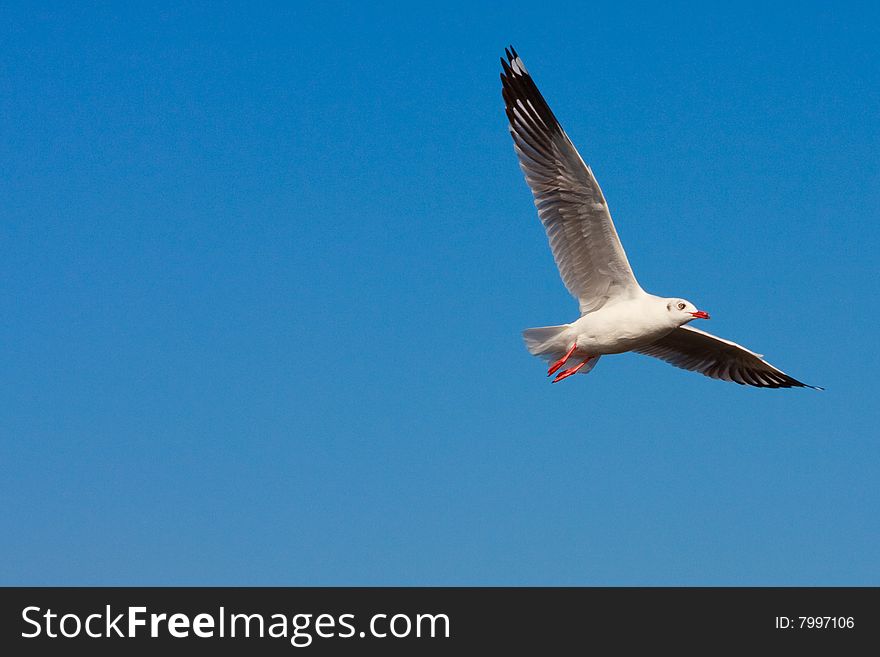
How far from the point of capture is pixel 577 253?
11172 millimetres

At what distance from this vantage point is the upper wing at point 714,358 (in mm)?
13102

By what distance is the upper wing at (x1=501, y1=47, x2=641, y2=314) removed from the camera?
10.8 m

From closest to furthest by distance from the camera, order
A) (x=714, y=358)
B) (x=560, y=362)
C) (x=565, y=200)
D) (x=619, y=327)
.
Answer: (x=565, y=200) < (x=619, y=327) < (x=560, y=362) < (x=714, y=358)

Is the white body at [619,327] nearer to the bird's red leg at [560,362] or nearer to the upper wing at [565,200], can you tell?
the bird's red leg at [560,362]

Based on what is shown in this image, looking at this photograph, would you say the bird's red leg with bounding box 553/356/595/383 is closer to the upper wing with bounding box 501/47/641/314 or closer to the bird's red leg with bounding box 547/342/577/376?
the bird's red leg with bounding box 547/342/577/376

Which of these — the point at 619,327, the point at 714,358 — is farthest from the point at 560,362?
the point at 714,358

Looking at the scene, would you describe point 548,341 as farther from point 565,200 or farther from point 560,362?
point 565,200

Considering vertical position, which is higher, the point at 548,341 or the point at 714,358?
the point at 714,358

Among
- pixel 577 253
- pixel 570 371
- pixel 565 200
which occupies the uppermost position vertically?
pixel 565 200

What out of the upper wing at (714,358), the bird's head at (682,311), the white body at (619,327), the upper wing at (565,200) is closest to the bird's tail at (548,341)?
the white body at (619,327)

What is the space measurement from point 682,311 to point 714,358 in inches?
103
